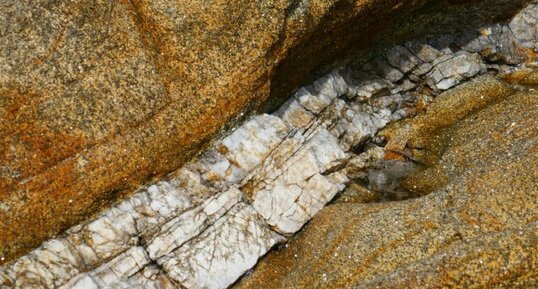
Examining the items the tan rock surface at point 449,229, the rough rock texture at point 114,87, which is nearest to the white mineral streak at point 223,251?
the tan rock surface at point 449,229

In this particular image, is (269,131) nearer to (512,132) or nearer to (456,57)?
(512,132)

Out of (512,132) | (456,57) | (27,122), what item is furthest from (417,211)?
(27,122)

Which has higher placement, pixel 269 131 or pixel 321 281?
pixel 269 131

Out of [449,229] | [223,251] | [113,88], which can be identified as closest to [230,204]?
[223,251]

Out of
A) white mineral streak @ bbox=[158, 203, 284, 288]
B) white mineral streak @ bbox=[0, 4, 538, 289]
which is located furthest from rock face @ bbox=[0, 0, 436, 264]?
white mineral streak @ bbox=[158, 203, 284, 288]

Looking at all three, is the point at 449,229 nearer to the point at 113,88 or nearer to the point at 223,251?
the point at 223,251
